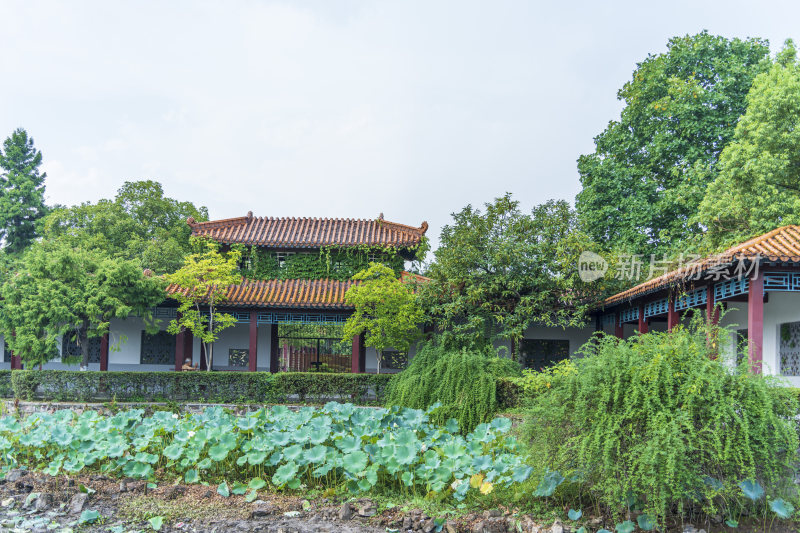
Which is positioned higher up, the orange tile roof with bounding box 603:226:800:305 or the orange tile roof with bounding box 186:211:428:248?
the orange tile roof with bounding box 186:211:428:248

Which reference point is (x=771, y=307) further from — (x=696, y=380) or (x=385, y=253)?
(x=385, y=253)

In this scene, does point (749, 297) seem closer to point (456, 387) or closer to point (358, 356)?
point (456, 387)

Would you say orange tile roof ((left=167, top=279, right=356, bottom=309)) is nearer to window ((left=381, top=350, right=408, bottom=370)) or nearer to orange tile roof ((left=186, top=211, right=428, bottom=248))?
orange tile roof ((left=186, top=211, right=428, bottom=248))

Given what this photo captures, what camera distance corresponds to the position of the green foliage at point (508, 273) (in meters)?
15.1

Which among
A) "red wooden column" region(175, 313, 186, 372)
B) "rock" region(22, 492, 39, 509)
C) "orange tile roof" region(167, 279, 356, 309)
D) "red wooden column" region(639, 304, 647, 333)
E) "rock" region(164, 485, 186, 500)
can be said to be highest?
"orange tile roof" region(167, 279, 356, 309)

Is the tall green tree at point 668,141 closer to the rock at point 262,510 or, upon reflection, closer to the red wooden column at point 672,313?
the red wooden column at point 672,313

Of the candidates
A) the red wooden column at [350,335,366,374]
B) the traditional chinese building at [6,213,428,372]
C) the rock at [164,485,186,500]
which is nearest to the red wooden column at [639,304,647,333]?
the traditional chinese building at [6,213,428,372]

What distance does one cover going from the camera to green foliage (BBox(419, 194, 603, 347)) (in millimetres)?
15078

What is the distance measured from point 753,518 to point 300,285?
1415 cm

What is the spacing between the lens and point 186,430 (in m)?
7.62

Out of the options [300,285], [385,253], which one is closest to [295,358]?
[300,285]

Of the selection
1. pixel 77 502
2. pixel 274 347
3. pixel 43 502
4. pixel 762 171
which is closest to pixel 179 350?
pixel 274 347

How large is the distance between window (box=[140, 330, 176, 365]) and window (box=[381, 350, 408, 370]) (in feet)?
20.6

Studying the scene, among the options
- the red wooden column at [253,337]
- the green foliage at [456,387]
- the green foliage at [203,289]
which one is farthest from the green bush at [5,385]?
the green foliage at [456,387]
